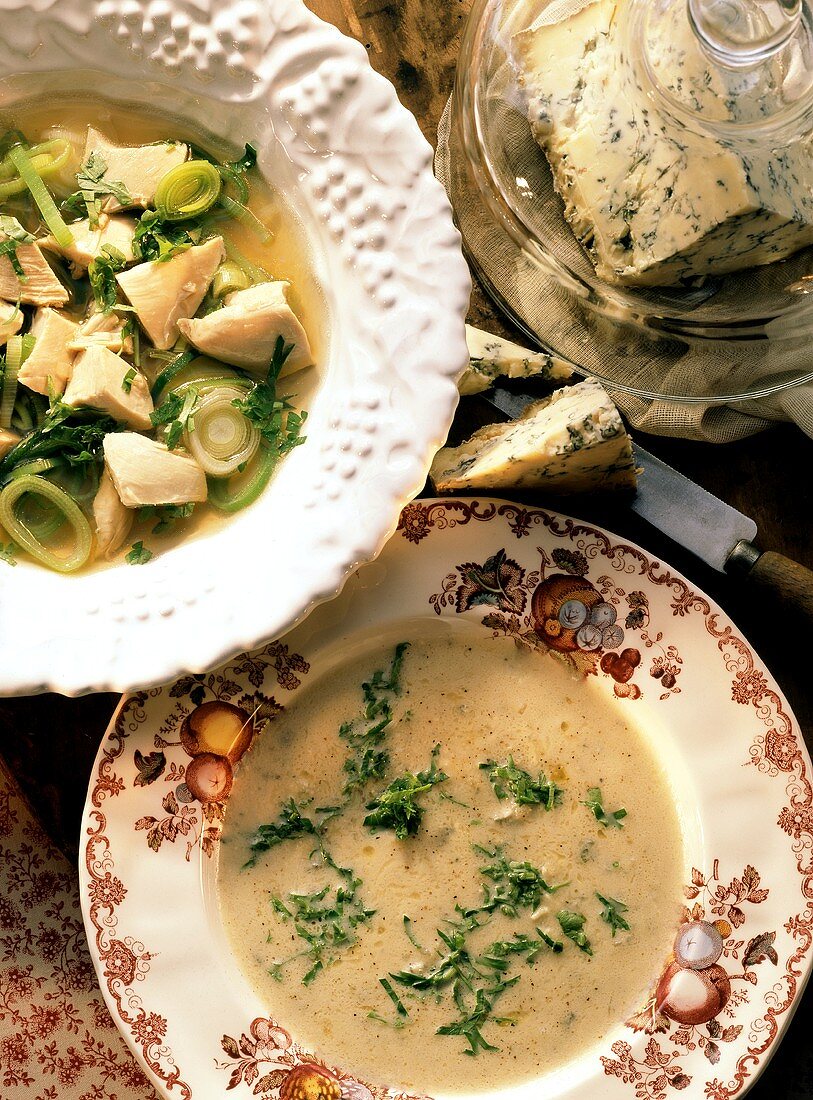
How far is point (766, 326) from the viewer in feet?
6.16

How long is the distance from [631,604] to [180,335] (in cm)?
98

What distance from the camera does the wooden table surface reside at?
2076mm

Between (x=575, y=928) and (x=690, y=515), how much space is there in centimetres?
81

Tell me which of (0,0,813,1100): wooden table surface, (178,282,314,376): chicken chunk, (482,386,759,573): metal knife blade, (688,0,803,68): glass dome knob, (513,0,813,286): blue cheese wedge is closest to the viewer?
(688,0,803,68): glass dome knob

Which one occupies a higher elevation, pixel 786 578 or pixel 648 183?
pixel 648 183

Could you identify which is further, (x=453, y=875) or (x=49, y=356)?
(x=453, y=875)

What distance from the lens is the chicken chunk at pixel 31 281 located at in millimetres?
1874

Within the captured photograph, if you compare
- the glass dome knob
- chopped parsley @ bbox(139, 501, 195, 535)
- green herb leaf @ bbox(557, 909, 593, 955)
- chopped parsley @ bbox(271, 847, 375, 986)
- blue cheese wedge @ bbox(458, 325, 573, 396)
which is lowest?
chopped parsley @ bbox(271, 847, 375, 986)

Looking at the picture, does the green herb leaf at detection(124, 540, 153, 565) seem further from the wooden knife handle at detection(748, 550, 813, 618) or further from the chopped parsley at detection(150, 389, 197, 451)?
the wooden knife handle at detection(748, 550, 813, 618)

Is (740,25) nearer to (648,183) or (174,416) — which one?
(648,183)

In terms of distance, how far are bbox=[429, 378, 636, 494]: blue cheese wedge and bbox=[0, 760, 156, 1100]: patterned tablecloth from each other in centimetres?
114

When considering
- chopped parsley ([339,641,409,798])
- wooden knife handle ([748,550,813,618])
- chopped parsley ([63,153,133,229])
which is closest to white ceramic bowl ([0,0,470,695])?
Answer: chopped parsley ([63,153,133,229])

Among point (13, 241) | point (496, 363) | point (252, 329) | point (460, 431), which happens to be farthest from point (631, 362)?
point (13, 241)

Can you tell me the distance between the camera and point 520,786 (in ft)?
6.54
